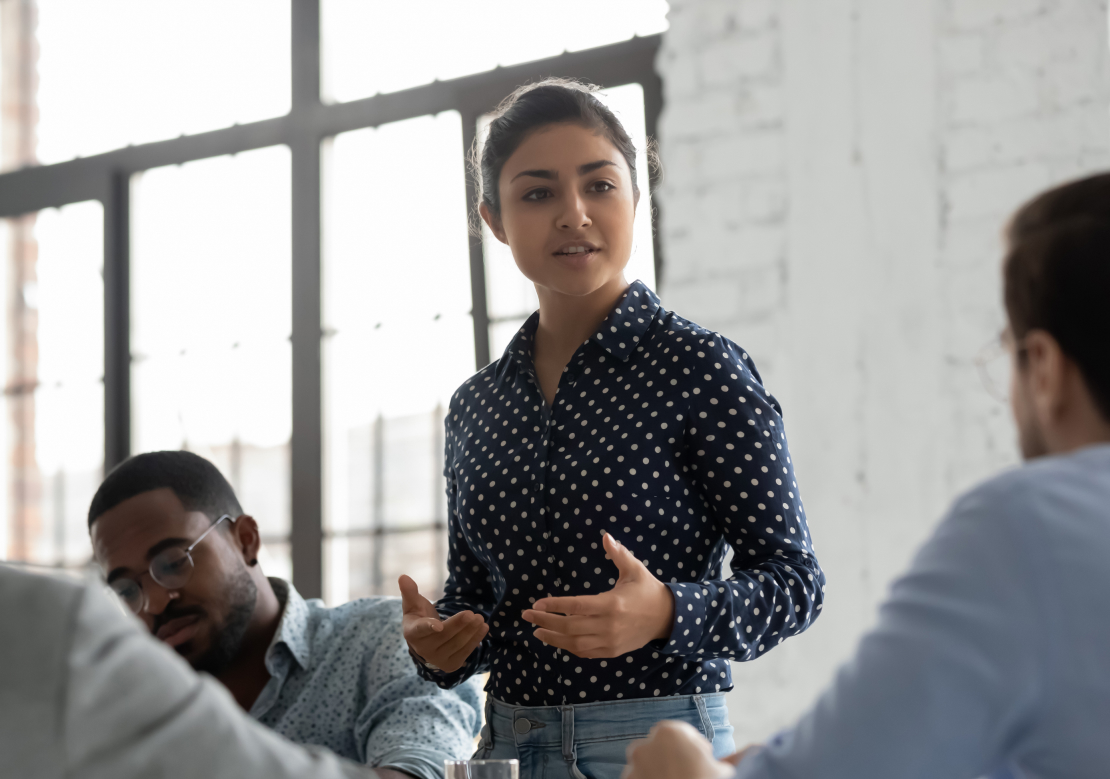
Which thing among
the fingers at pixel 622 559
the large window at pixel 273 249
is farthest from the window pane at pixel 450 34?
the fingers at pixel 622 559

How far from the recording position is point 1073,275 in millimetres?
623

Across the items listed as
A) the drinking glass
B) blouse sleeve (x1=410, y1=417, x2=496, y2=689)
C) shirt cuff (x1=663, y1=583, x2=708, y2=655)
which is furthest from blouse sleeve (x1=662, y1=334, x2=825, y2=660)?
blouse sleeve (x1=410, y1=417, x2=496, y2=689)

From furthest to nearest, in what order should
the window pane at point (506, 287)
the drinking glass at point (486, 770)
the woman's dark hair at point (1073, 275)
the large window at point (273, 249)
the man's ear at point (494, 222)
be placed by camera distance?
1. the large window at point (273, 249)
2. the window pane at point (506, 287)
3. the man's ear at point (494, 222)
4. the drinking glass at point (486, 770)
5. the woman's dark hair at point (1073, 275)

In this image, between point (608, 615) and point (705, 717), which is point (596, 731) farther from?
point (608, 615)

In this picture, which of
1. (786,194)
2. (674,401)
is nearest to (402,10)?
(786,194)

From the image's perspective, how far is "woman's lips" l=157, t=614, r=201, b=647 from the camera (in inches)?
61.2

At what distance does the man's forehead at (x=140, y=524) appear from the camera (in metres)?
1.57

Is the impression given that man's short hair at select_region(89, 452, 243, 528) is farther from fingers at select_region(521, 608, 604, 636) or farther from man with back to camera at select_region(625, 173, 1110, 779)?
man with back to camera at select_region(625, 173, 1110, 779)

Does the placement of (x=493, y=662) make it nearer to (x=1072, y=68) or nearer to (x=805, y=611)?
(x=805, y=611)

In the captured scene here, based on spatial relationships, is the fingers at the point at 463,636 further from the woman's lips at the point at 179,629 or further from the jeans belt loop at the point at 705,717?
the woman's lips at the point at 179,629

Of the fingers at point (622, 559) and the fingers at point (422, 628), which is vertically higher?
the fingers at point (622, 559)

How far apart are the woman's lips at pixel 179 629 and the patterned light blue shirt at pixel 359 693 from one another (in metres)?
0.11

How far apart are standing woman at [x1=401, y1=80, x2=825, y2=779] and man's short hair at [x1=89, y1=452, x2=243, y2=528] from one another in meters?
0.51

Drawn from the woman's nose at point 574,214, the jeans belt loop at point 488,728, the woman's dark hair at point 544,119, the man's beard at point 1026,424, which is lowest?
the jeans belt loop at point 488,728
